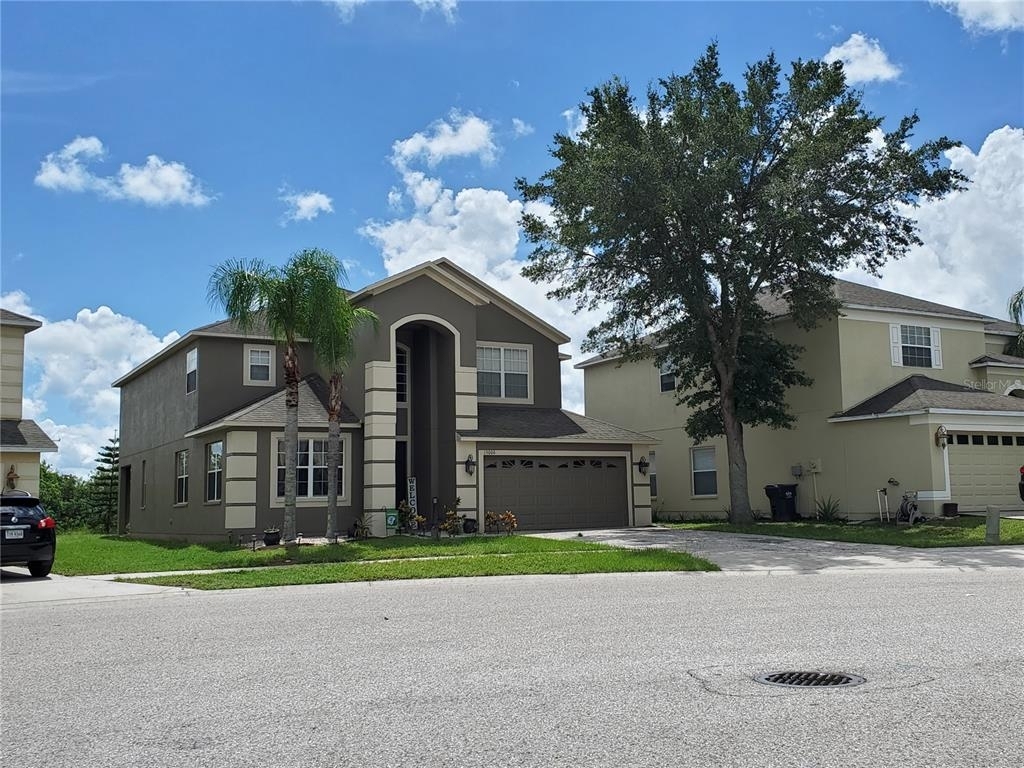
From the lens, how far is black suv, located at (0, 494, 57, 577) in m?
16.5

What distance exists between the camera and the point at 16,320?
2348 cm

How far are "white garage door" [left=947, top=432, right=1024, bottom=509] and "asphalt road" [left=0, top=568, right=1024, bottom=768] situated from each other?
603 inches

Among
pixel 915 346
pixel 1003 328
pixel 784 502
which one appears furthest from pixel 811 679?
pixel 1003 328

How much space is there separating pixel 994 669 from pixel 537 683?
3.61 m

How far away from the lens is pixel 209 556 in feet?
66.2

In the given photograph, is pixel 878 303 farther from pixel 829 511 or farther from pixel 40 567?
pixel 40 567

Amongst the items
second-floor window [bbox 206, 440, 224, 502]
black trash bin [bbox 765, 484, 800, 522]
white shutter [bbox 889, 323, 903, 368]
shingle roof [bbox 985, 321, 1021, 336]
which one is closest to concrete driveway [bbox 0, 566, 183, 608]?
second-floor window [bbox 206, 440, 224, 502]

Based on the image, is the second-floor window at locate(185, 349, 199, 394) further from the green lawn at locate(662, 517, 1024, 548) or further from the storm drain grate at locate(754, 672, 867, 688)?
the storm drain grate at locate(754, 672, 867, 688)

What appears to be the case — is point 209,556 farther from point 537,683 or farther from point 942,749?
point 942,749

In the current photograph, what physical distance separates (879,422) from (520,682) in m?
23.0

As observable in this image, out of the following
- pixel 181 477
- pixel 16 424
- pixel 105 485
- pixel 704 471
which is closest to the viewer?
pixel 16 424

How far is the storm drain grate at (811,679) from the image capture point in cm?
698

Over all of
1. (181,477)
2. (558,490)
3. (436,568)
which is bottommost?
(436,568)

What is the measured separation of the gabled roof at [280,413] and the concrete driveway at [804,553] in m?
6.92
